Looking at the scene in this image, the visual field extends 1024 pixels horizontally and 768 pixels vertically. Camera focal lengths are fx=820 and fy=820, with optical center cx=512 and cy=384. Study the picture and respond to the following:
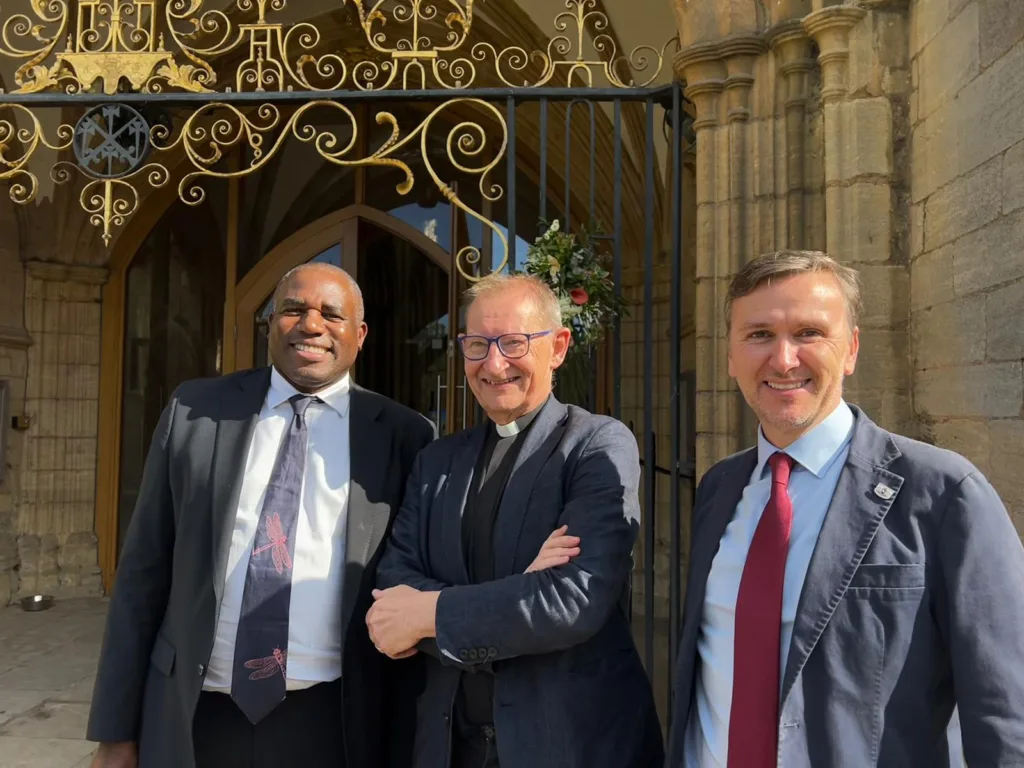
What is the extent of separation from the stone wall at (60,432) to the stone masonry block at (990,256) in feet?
21.7

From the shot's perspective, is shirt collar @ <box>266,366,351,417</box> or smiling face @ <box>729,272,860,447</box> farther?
shirt collar @ <box>266,366,351,417</box>

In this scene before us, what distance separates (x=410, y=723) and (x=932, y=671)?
1.20 meters

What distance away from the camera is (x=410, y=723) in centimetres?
194

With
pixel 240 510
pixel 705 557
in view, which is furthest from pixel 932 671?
pixel 240 510

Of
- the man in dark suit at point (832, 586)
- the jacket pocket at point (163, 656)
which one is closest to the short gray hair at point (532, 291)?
the man in dark suit at point (832, 586)

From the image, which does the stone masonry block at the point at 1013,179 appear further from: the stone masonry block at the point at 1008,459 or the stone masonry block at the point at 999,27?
the stone masonry block at the point at 1008,459

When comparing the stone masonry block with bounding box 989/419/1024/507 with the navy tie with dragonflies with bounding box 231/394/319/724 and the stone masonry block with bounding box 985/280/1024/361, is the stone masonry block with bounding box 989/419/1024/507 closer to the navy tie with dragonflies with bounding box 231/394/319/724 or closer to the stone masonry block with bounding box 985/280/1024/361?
the stone masonry block with bounding box 985/280/1024/361

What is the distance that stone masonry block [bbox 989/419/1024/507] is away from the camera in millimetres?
2154

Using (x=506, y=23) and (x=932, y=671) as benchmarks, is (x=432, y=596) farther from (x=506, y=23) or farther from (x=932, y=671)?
Result: (x=506, y=23)

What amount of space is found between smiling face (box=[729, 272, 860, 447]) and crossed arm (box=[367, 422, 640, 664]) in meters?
0.38

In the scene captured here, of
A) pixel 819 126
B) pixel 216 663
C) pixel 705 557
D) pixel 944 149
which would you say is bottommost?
pixel 216 663

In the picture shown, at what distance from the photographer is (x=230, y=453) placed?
1.91 meters

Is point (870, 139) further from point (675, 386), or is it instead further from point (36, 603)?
point (36, 603)

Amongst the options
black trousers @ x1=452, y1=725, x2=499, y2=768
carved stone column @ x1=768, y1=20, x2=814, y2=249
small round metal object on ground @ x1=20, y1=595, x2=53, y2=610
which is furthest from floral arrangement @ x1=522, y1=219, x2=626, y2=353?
small round metal object on ground @ x1=20, y1=595, x2=53, y2=610
